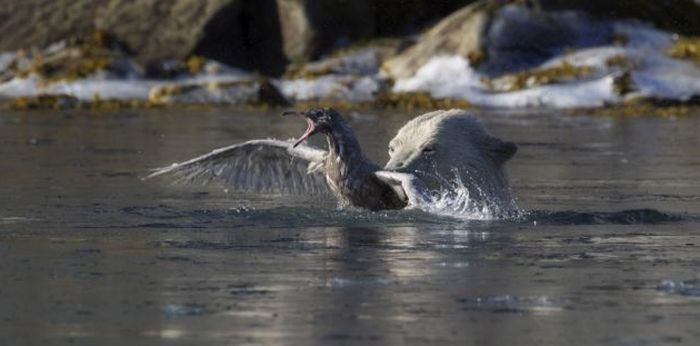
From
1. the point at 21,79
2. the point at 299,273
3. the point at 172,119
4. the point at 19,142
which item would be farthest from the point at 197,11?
the point at 299,273

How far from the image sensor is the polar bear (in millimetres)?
13031

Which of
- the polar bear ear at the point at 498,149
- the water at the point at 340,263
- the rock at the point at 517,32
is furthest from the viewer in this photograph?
the rock at the point at 517,32

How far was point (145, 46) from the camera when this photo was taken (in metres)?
31.2

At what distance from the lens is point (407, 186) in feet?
39.5

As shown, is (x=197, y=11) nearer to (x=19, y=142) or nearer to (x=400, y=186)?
(x=19, y=142)

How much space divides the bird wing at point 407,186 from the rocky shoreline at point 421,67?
13.8 meters

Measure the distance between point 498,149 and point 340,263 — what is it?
3.43 m

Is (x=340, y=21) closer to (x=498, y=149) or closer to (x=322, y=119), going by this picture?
(x=498, y=149)

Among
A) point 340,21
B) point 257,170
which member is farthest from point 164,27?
point 257,170

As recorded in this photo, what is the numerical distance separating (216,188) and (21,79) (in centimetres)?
1462

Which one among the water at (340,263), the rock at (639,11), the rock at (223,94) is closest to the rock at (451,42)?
the rock at (639,11)

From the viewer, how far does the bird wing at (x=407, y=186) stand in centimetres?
1180

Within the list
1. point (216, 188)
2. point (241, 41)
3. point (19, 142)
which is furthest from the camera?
point (241, 41)

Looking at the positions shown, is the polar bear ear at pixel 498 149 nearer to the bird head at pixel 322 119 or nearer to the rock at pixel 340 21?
the bird head at pixel 322 119
